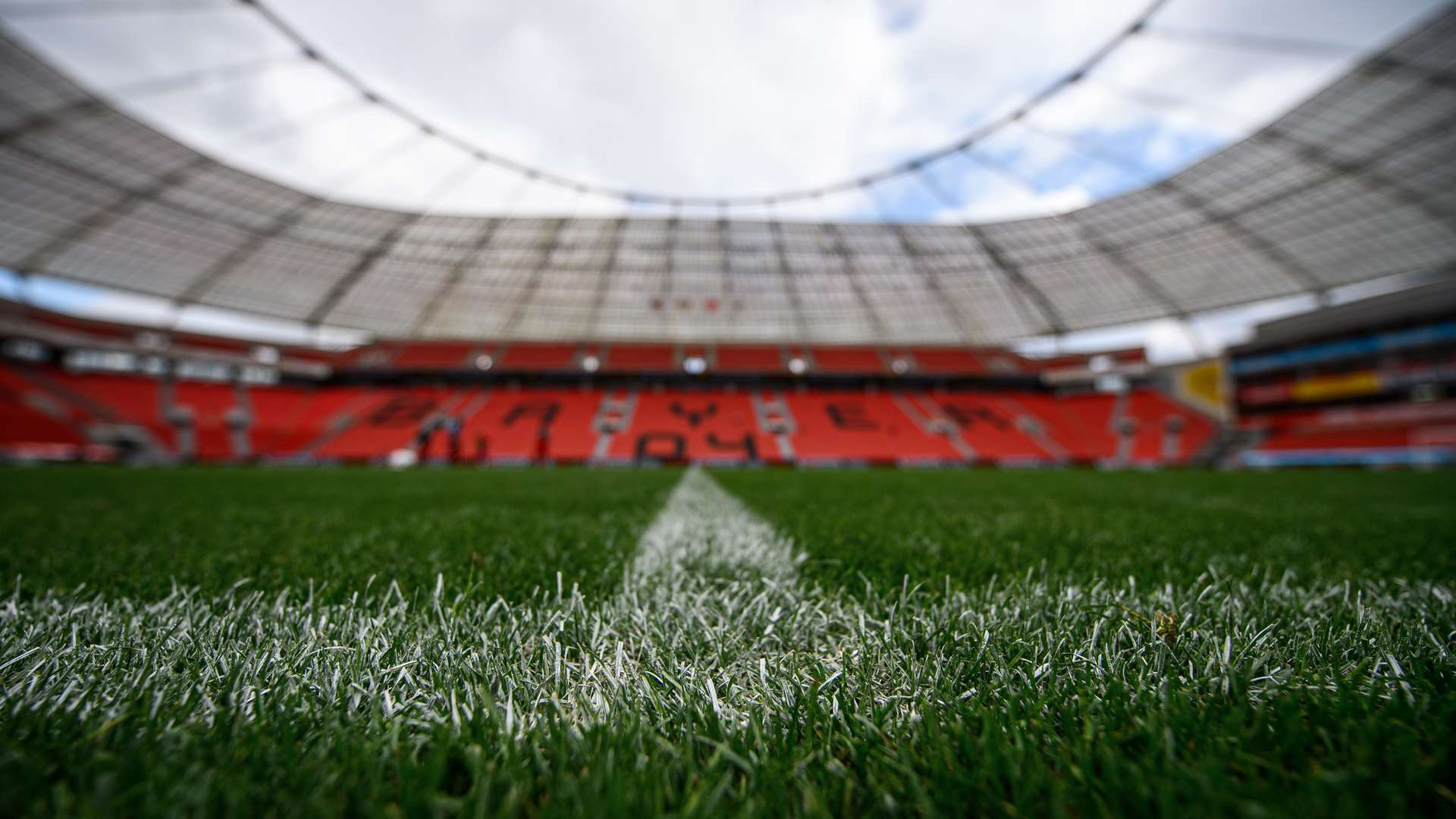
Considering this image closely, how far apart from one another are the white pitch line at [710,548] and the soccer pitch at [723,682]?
2 centimetres

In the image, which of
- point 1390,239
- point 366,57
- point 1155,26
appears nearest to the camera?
point 1155,26

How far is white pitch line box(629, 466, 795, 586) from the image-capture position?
1554 millimetres

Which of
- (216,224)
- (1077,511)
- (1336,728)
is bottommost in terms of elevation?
(1077,511)

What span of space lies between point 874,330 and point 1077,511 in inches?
1153

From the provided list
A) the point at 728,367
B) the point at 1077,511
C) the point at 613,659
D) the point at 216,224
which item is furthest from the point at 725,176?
the point at 613,659

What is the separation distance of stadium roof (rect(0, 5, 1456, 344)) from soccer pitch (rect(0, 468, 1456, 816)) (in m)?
21.6

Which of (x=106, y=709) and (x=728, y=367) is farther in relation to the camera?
(x=728, y=367)

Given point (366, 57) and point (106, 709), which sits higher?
point (366, 57)

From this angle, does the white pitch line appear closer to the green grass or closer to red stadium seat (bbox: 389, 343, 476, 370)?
the green grass

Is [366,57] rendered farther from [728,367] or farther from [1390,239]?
[1390,239]

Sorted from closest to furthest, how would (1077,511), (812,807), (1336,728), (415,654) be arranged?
(812,807) → (1336,728) → (415,654) → (1077,511)

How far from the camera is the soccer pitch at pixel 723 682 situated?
0.45m

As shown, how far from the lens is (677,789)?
0.49m

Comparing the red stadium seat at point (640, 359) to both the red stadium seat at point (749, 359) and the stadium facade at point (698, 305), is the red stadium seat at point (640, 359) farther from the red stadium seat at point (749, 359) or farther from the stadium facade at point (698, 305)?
the red stadium seat at point (749, 359)
